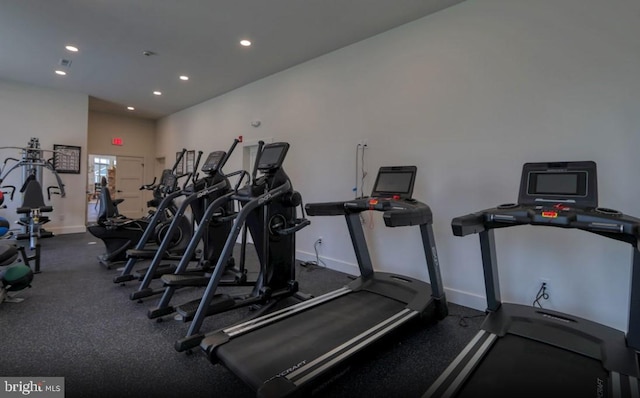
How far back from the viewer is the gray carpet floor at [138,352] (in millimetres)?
1884

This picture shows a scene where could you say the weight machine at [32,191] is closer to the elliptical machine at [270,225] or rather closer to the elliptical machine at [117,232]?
the elliptical machine at [117,232]

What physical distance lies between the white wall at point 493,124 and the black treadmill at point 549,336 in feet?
2.28

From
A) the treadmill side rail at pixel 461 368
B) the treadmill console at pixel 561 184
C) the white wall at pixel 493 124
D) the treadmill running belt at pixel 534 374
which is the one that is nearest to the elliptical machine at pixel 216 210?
the white wall at pixel 493 124

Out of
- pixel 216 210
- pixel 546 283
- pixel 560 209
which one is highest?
pixel 560 209

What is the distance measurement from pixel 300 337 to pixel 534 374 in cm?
139

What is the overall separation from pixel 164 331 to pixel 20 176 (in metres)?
6.52

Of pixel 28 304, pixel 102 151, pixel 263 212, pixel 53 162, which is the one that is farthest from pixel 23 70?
pixel 263 212

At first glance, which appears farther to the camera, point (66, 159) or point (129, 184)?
point (129, 184)

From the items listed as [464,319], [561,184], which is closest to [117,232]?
[464,319]

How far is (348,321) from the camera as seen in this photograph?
2.41m

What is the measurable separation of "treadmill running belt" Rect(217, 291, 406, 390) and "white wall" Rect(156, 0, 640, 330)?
4.04 feet

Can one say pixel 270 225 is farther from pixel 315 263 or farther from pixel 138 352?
pixel 315 263

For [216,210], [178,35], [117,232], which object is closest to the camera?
[216,210]

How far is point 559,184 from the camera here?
211cm
